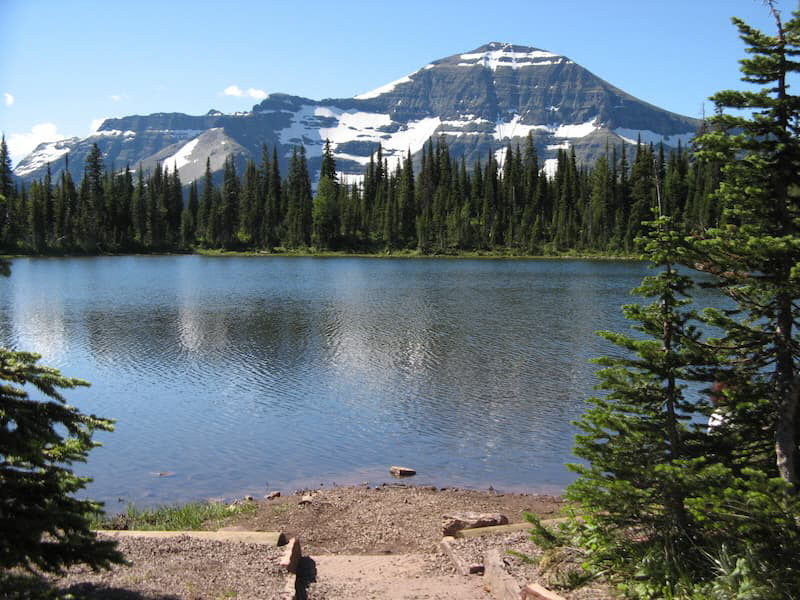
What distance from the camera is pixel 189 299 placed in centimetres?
5597

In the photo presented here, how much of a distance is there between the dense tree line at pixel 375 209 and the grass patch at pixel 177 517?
112284 millimetres

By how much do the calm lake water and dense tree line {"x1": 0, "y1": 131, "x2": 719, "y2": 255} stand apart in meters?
67.5

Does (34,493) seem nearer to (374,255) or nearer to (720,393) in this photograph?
(720,393)

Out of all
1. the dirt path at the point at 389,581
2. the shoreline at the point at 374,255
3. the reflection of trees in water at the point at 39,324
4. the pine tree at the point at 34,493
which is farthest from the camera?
the shoreline at the point at 374,255

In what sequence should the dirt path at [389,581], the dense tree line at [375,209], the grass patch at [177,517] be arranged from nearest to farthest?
the dirt path at [389,581], the grass patch at [177,517], the dense tree line at [375,209]

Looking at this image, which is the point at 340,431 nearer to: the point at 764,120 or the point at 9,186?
the point at 764,120

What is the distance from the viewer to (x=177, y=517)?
45.2 ft

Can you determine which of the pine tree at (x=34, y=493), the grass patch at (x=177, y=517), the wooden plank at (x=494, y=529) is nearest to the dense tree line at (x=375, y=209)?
the grass patch at (x=177, y=517)

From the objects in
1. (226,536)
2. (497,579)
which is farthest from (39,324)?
(497,579)

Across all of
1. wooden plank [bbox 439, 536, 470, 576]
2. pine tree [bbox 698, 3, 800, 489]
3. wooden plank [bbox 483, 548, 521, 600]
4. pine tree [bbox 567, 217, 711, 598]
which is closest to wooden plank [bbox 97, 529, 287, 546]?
wooden plank [bbox 439, 536, 470, 576]

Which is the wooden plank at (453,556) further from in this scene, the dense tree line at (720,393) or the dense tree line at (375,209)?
the dense tree line at (375,209)

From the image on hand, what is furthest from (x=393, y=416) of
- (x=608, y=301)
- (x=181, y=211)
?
(x=181, y=211)

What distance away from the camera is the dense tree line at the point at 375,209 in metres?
124

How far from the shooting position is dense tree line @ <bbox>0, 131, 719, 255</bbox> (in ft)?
408
